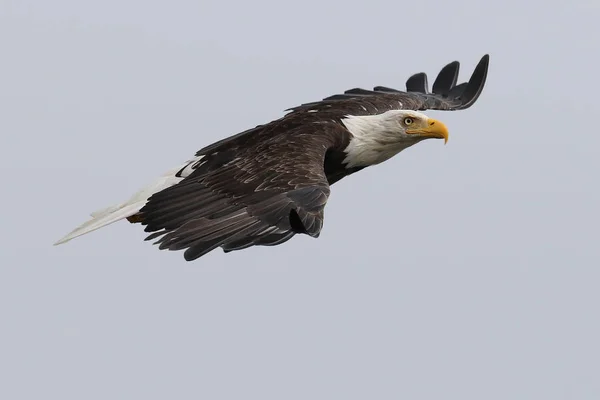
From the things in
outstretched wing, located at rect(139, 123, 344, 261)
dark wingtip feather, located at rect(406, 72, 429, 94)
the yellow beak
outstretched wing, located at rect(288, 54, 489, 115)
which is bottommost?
outstretched wing, located at rect(139, 123, 344, 261)

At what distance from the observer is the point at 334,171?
1384 cm

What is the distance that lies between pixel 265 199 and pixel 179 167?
1.82 m

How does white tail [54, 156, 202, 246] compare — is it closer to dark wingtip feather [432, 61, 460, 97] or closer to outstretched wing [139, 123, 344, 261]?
outstretched wing [139, 123, 344, 261]

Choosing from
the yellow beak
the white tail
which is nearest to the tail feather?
the white tail

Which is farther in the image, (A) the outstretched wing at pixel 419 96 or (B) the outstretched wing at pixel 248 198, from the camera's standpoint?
(A) the outstretched wing at pixel 419 96

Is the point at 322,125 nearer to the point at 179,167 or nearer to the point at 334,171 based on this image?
the point at 334,171

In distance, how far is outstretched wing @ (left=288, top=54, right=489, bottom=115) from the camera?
14641 millimetres

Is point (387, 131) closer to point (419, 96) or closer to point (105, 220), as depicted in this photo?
Answer: point (419, 96)

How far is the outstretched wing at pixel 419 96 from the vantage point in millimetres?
14641

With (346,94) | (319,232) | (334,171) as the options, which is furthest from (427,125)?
(319,232)

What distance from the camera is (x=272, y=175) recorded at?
12.4 metres

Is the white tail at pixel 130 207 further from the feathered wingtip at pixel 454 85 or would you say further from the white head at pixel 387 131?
the feathered wingtip at pixel 454 85

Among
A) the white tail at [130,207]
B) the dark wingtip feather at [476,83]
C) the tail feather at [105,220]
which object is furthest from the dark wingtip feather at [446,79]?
the tail feather at [105,220]

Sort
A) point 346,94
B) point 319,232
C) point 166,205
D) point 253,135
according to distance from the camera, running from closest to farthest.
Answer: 1. point 319,232
2. point 166,205
3. point 253,135
4. point 346,94
